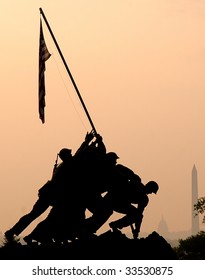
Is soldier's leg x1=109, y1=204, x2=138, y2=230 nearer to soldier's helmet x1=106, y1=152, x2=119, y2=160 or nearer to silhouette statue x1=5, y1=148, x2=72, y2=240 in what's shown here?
soldier's helmet x1=106, y1=152, x2=119, y2=160

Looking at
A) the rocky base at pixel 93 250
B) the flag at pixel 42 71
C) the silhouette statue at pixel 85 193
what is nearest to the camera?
the rocky base at pixel 93 250

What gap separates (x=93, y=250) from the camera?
29094mm

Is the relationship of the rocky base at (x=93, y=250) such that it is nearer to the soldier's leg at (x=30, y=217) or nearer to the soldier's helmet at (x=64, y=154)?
the soldier's leg at (x=30, y=217)

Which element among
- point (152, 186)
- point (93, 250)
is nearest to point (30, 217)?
point (93, 250)

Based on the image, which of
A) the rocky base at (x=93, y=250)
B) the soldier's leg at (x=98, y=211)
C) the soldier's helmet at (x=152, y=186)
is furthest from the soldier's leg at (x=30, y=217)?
the soldier's helmet at (x=152, y=186)

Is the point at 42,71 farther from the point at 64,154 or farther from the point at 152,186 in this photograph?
the point at 152,186

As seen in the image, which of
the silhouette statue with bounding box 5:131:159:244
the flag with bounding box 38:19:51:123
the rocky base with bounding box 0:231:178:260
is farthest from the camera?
the flag with bounding box 38:19:51:123

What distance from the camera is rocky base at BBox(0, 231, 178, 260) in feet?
95.0

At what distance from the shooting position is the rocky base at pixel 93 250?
2895 centimetres

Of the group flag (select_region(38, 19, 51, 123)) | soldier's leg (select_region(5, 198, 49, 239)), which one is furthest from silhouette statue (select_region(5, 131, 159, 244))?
flag (select_region(38, 19, 51, 123))

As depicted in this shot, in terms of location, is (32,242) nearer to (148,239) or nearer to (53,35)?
(148,239)

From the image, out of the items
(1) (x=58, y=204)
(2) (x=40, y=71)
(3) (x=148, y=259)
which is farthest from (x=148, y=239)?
(2) (x=40, y=71)

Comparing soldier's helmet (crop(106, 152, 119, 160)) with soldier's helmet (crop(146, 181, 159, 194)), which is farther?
soldier's helmet (crop(146, 181, 159, 194))

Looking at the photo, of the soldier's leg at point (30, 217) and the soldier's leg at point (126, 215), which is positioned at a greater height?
the soldier's leg at point (30, 217)
